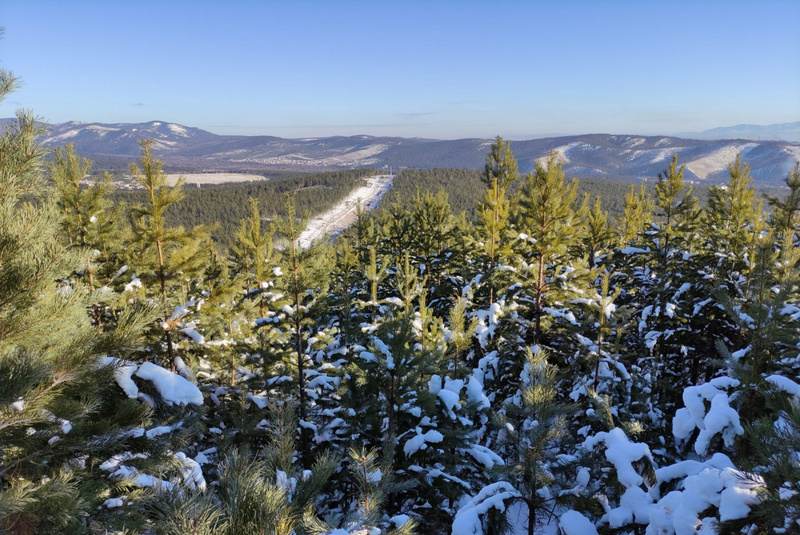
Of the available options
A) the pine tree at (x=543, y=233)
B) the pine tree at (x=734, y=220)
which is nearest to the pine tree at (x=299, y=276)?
the pine tree at (x=543, y=233)

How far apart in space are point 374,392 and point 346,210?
14251 centimetres

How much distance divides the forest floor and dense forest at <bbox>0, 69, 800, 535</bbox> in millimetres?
83534

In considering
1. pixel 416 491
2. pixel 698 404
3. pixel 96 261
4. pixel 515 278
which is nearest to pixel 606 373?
pixel 515 278

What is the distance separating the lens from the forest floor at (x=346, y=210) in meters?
113

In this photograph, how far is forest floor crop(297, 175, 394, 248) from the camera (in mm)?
112863

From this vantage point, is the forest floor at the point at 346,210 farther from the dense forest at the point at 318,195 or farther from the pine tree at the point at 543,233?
the pine tree at the point at 543,233

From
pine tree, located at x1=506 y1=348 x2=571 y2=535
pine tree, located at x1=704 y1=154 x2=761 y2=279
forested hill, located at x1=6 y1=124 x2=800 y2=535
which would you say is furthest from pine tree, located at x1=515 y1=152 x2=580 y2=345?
pine tree, located at x1=506 y1=348 x2=571 y2=535

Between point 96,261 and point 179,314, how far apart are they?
182 inches

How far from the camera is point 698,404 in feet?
12.8

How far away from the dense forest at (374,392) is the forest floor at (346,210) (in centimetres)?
8353

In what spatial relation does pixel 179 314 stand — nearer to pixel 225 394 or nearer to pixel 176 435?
pixel 225 394

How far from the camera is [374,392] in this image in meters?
7.35

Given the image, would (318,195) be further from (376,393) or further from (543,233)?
(376,393)

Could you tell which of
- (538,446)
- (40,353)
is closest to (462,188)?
(538,446)
